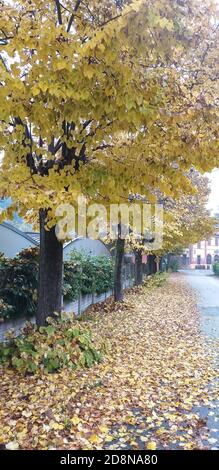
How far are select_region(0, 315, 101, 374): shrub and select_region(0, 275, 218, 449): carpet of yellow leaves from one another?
145 mm

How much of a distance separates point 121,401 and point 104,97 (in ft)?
10.9

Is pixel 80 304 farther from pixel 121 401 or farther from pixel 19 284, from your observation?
pixel 121 401

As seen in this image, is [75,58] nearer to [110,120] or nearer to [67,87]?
[67,87]

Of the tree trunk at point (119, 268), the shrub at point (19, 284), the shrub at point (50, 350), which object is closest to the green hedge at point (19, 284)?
the shrub at point (19, 284)

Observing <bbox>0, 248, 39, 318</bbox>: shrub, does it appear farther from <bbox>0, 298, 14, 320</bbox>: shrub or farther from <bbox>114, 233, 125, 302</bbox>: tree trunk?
<bbox>114, 233, 125, 302</bbox>: tree trunk

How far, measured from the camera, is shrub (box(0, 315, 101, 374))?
525 cm

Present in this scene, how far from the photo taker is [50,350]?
5.40 meters

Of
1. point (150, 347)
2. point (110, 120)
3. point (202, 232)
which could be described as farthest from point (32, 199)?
point (202, 232)

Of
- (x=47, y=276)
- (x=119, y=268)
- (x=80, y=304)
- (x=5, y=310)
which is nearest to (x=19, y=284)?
(x=5, y=310)

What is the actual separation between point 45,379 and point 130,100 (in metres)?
3.43

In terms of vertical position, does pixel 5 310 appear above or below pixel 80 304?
above

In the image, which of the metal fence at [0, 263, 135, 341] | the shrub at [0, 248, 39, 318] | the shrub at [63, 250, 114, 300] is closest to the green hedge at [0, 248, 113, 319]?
the shrub at [0, 248, 39, 318]

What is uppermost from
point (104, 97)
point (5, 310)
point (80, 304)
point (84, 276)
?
point (104, 97)

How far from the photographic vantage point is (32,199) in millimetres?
4027
